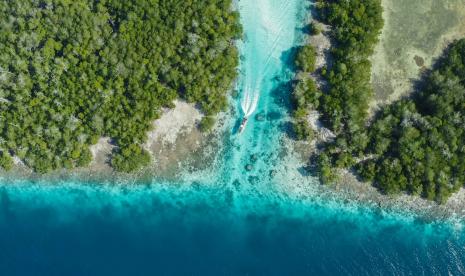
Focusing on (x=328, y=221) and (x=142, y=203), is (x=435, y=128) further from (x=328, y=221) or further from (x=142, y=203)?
(x=142, y=203)

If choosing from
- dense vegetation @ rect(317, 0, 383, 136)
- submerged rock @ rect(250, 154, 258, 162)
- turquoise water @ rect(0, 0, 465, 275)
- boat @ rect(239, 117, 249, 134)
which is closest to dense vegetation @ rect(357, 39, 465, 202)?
dense vegetation @ rect(317, 0, 383, 136)

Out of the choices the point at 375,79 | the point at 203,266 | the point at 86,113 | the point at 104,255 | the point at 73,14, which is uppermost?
the point at 73,14

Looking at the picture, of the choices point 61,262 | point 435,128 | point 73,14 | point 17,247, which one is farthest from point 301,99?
point 17,247

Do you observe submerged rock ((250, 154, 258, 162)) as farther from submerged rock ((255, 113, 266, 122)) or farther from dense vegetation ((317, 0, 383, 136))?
dense vegetation ((317, 0, 383, 136))

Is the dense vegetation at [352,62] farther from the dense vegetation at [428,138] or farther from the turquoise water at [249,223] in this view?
the turquoise water at [249,223]

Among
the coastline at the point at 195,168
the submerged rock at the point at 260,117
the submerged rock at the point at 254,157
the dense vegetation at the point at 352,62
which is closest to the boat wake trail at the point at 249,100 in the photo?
the submerged rock at the point at 260,117

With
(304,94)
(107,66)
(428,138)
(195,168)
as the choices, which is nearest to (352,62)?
(304,94)
